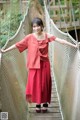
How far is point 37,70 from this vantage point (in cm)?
347

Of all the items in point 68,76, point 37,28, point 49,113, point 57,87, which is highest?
point 37,28

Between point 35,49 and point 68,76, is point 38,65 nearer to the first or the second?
point 35,49

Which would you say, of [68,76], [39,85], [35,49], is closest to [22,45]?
[35,49]

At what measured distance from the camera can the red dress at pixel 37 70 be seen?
135 inches

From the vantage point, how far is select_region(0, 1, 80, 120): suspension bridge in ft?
9.80

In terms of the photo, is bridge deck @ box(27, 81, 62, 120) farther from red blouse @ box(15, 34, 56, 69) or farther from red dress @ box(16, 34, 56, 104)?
red blouse @ box(15, 34, 56, 69)

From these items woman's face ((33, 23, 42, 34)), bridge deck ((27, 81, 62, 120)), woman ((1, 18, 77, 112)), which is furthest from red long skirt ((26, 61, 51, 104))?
woman's face ((33, 23, 42, 34))

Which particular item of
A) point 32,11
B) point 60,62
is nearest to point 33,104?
point 60,62

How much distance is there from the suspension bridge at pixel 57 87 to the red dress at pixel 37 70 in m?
0.09

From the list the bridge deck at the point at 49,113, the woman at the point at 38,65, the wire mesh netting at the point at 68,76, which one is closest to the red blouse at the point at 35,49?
the woman at the point at 38,65

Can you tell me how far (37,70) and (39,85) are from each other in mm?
130

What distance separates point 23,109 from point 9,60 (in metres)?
0.50

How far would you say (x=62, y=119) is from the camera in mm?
3494

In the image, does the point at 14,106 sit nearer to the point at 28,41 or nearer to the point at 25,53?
the point at 28,41
